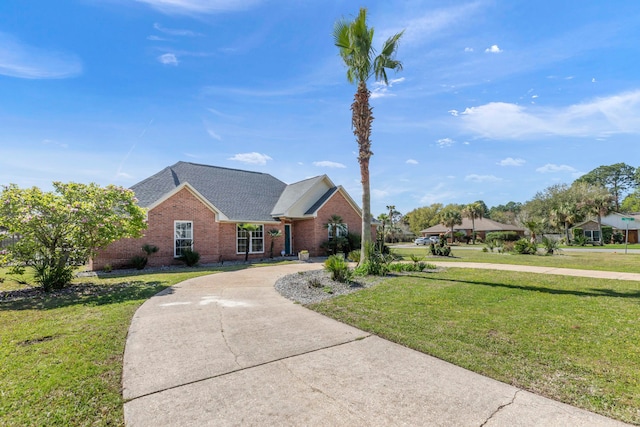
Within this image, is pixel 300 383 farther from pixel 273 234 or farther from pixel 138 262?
pixel 273 234

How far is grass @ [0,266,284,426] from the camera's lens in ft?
Result: 10.4

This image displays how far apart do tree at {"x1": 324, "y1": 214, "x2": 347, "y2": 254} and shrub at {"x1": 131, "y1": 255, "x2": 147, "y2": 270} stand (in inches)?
456

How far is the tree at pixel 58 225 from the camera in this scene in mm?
9312

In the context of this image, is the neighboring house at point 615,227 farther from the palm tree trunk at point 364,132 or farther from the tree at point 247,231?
the tree at point 247,231

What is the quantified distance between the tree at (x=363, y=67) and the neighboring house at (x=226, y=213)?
836 cm

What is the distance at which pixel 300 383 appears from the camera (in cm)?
374

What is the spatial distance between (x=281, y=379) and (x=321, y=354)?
3.10 ft

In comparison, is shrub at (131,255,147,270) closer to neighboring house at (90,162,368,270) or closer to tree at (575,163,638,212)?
neighboring house at (90,162,368,270)

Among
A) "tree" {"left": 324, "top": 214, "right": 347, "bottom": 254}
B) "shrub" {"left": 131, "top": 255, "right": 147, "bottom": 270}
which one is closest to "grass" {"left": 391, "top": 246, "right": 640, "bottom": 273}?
"tree" {"left": 324, "top": 214, "right": 347, "bottom": 254}

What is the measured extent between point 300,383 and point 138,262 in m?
14.3

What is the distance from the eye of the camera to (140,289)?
9.75m

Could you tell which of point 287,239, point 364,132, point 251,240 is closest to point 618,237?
point 287,239

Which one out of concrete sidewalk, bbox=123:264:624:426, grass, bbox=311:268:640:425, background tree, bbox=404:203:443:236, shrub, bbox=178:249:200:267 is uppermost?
background tree, bbox=404:203:443:236

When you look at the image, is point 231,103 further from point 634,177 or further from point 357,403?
point 634,177
